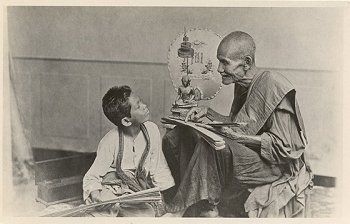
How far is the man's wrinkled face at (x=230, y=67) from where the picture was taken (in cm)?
214

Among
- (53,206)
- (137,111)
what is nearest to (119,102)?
(137,111)

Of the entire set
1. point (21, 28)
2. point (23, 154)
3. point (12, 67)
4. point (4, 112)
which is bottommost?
point (23, 154)

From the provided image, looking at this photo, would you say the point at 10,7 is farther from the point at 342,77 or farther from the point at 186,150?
the point at 342,77

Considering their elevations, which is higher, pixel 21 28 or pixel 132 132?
pixel 21 28

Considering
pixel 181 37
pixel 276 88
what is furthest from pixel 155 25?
pixel 276 88

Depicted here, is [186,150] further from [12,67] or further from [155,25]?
[12,67]

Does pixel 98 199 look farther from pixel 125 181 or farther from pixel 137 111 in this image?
pixel 137 111

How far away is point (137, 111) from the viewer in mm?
2170

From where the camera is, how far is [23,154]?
2.22 metres

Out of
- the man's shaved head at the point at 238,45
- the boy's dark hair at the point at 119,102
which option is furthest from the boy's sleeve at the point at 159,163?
the man's shaved head at the point at 238,45

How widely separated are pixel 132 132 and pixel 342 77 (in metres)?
0.72

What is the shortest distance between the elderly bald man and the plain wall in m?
0.04

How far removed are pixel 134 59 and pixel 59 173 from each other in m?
0.47

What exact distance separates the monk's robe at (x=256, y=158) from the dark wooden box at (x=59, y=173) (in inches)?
12.0
